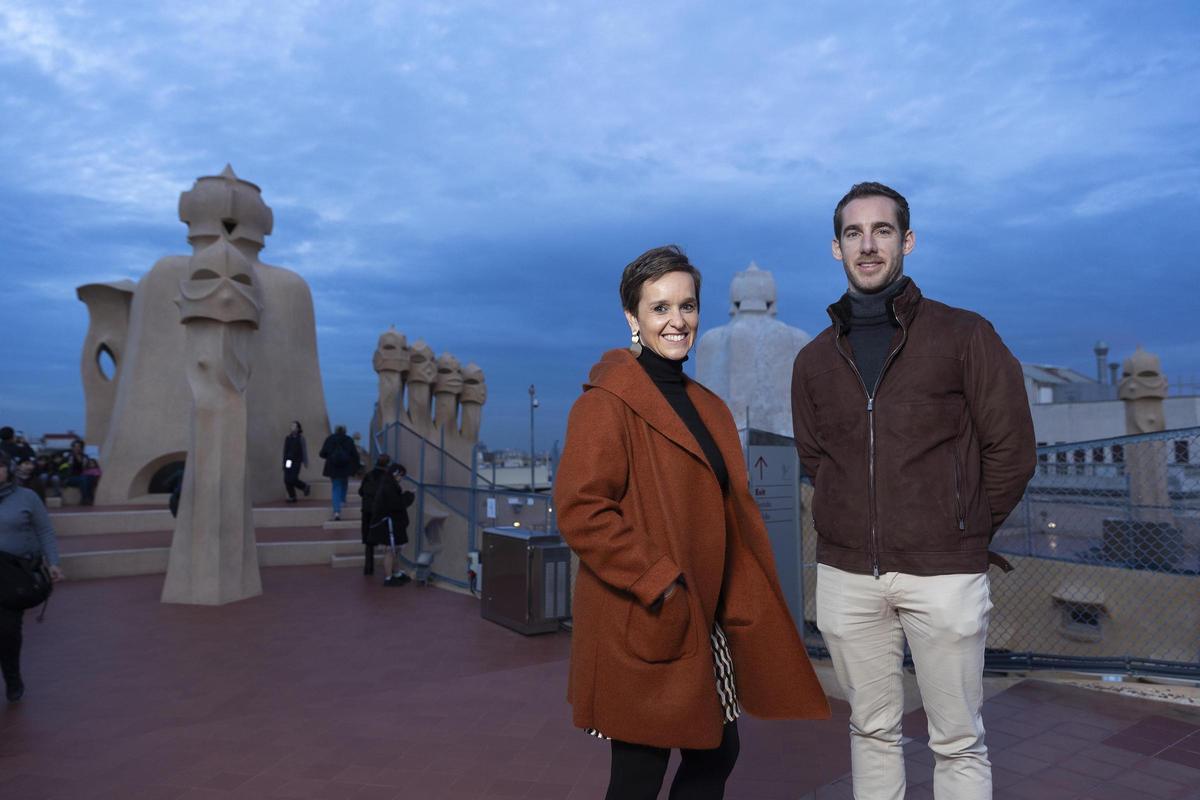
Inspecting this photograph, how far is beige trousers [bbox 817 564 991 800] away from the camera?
2236mm

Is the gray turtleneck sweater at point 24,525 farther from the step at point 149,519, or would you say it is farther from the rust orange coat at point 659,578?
the step at point 149,519

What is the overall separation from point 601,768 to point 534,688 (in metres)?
1.51

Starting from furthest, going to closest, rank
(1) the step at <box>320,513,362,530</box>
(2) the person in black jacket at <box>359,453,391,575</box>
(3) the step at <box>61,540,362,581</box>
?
(1) the step at <box>320,513,362,530</box> → (3) the step at <box>61,540,362,581</box> → (2) the person in black jacket at <box>359,453,391,575</box>

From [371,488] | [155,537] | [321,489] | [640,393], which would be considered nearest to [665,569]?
[640,393]

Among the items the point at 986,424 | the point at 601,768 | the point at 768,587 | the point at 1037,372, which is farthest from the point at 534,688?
the point at 1037,372

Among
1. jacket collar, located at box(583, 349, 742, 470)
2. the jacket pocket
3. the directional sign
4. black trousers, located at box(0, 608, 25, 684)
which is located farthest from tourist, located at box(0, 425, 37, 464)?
the jacket pocket

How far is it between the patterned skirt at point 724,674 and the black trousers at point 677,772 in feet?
0.20

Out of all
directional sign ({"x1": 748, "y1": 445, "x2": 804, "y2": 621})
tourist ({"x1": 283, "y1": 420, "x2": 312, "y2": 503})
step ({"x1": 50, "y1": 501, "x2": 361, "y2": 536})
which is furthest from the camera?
tourist ({"x1": 283, "y1": 420, "x2": 312, "y2": 503})

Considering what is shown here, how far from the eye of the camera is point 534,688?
5324mm

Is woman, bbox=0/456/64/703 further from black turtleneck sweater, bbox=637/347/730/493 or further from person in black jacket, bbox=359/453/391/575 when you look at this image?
black turtleneck sweater, bbox=637/347/730/493

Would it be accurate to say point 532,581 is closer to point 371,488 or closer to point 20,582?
point 371,488

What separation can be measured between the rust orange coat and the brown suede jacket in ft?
1.21

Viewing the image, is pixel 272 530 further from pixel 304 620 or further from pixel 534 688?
pixel 534 688

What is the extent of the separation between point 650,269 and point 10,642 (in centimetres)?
556
